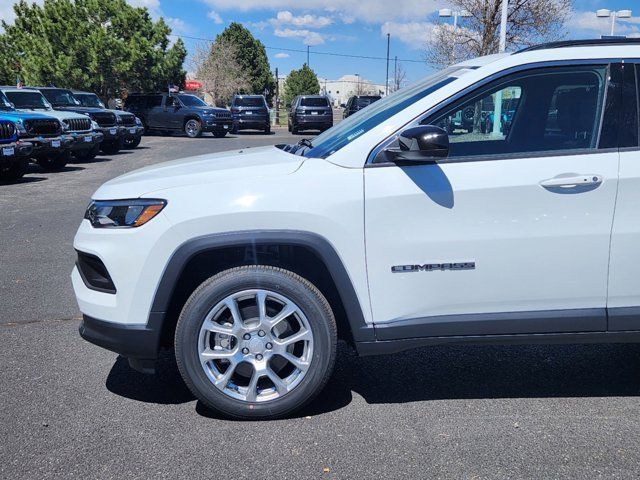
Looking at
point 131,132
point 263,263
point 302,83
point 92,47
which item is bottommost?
point 131,132

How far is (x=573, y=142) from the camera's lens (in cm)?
355

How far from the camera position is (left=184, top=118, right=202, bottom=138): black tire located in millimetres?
28625

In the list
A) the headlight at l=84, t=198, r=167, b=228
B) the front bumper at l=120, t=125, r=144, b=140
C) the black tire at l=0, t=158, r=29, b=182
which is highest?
the headlight at l=84, t=198, r=167, b=228

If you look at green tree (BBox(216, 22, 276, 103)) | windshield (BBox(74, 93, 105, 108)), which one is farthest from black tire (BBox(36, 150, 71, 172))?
green tree (BBox(216, 22, 276, 103))

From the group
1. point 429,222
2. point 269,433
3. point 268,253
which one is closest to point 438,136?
point 429,222

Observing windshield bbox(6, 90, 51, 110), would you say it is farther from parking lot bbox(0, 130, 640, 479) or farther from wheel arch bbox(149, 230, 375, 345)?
wheel arch bbox(149, 230, 375, 345)

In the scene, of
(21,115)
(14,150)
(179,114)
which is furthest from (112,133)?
(179,114)

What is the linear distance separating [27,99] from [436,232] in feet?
51.6

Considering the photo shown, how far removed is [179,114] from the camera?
28734 millimetres

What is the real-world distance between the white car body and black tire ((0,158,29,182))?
11961 mm

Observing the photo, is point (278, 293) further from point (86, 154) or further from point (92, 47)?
point (92, 47)

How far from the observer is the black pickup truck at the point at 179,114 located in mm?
28375

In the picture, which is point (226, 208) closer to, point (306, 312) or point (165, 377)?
point (306, 312)

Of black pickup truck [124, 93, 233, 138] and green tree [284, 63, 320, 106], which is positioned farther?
green tree [284, 63, 320, 106]
